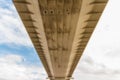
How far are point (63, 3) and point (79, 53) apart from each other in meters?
22.5

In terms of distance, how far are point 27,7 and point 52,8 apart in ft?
7.95

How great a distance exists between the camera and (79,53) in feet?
126

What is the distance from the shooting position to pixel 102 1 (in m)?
17.3

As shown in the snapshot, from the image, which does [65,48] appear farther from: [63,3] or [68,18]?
[63,3]

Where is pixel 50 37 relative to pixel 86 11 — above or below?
below

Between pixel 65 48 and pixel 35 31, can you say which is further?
pixel 65 48

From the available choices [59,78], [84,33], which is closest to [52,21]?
[84,33]

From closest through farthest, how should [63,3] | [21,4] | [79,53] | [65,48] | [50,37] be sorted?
[63,3]
[21,4]
[50,37]
[65,48]
[79,53]

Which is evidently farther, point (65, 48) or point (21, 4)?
point (65, 48)

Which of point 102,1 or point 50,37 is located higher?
point 102,1

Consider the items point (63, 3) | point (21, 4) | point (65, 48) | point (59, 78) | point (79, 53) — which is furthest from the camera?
point (59, 78)

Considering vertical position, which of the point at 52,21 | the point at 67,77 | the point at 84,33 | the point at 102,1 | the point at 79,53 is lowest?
the point at 67,77

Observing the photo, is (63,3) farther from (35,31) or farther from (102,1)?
(35,31)

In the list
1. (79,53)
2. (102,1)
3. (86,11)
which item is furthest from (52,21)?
(79,53)
